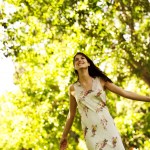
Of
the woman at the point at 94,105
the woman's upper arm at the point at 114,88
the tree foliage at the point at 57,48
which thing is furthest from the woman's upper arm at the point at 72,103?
the tree foliage at the point at 57,48

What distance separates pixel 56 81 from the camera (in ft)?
39.8

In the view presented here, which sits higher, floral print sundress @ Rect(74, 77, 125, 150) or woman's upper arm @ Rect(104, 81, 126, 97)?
woman's upper arm @ Rect(104, 81, 126, 97)

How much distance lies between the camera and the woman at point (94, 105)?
3.31m

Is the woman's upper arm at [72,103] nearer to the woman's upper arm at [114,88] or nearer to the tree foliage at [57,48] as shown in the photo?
the woman's upper arm at [114,88]

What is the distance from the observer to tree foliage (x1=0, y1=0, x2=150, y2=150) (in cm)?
1115

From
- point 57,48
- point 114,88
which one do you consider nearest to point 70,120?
point 114,88

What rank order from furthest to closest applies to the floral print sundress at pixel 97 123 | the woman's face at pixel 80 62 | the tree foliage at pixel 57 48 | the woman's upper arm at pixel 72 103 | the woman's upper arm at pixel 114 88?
the tree foliage at pixel 57 48
the woman's upper arm at pixel 72 103
the woman's face at pixel 80 62
the woman's upper arm at pixel 114 88
the floral print sundress at pixel 97 123

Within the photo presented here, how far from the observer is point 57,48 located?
12.1 m

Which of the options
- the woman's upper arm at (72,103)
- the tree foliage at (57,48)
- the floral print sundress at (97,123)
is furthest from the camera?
the tree foliage at (57,48)

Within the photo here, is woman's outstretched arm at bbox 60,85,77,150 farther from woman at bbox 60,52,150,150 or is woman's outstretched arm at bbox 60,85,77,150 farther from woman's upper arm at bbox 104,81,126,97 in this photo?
woman's upper arm at bbox 104,81,126,97


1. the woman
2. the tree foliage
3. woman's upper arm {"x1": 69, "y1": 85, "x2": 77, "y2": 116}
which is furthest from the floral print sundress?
the tree foliage

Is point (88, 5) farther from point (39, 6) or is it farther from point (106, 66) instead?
point (106, 66)

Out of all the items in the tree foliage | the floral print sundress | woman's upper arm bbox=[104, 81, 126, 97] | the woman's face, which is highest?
the tree foliage

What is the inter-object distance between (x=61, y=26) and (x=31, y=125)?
420cm
